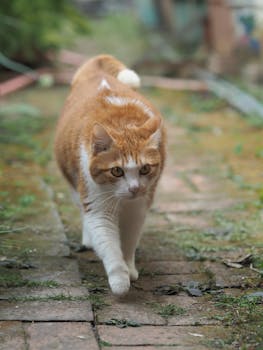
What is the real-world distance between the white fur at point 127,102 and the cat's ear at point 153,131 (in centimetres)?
18

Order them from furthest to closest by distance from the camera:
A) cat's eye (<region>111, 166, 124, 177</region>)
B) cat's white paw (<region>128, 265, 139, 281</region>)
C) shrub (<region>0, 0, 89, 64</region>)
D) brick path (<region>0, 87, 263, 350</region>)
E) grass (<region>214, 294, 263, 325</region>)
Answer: shrub (<region>0, 0, 89, 64</region>) → cat's white paw (<region>128, 265, 139, 281</region>) → cat's eye (<region>111, 166, 124, 177</region>) → grass (<region>214, 294, 263, 325</region>) → brick path (<region>0, 87, 263, 350</region>)

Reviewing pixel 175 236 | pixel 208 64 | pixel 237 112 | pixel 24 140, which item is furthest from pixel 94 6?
pixel 175 236

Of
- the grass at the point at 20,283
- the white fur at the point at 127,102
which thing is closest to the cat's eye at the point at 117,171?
the white fur at the point at 127,102

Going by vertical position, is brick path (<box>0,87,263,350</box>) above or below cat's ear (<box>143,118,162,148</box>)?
below

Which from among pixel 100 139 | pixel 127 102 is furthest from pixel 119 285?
pixel 127 102

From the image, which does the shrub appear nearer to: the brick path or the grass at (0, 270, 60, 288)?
the brick path

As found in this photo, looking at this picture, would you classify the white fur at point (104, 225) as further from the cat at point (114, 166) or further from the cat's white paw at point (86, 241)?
the cat's white paw at point (86, 241)

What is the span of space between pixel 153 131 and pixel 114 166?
301 millimetres

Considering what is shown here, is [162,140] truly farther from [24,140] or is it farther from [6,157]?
[24,140]

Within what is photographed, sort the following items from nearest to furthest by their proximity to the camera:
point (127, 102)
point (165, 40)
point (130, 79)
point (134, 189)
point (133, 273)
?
point (134, 189) < point (133, 273) < point (127, 102) < point (130, 79) < point (165, 40)

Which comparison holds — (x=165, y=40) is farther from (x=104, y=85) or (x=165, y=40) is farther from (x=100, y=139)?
(x=100, y=139)

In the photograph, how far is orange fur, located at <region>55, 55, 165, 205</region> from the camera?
3697mm

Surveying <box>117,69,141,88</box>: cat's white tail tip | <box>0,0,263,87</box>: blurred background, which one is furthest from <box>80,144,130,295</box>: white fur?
<box>0,0,263,87</box>: blurred background

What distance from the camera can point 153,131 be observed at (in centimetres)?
381
